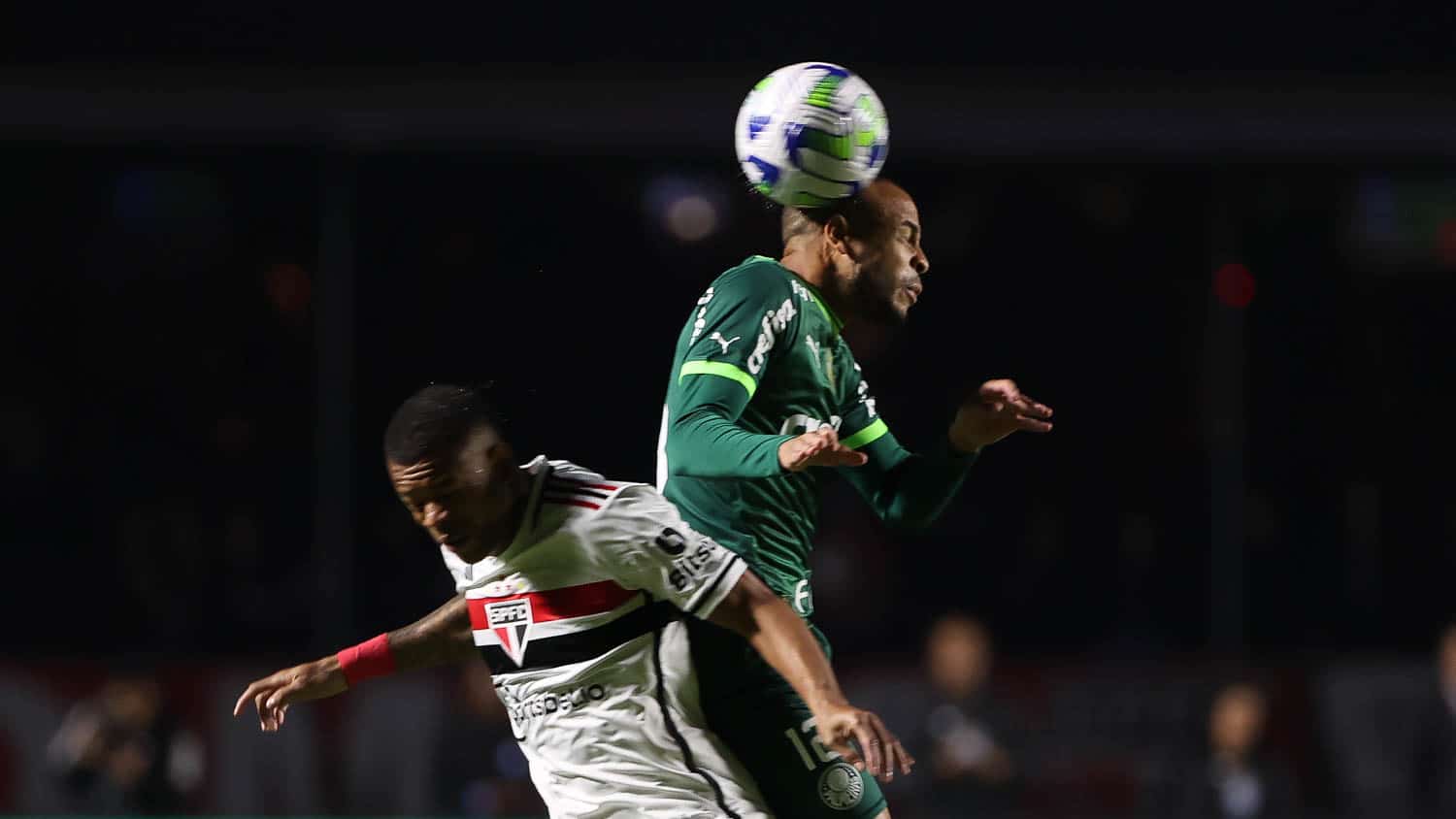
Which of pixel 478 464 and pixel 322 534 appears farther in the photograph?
pixel 322 534

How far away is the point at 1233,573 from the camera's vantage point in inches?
485

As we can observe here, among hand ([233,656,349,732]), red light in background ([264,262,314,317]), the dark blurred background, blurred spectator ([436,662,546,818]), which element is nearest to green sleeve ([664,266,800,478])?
hand ([233,656,349,732])

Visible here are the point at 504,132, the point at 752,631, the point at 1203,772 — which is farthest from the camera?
the point at 504,132

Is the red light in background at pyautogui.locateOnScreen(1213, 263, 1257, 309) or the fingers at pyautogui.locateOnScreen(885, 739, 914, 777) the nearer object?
the fingers at pyautogui.locateOnScreen(885, 739, 914, 777)

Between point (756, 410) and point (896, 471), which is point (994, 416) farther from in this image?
point (756, 410)

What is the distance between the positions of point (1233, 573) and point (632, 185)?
14.3 feet

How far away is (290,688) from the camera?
13.6 ft

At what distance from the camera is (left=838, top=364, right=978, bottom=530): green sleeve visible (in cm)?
452

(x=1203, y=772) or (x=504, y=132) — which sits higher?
(x=504, y=132)

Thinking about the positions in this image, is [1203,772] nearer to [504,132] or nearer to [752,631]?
[504,132]

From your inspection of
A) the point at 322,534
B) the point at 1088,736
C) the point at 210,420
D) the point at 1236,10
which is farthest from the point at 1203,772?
the point at 210,420

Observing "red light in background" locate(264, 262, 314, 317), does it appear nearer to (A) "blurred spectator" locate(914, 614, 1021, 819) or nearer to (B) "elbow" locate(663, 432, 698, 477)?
(A) "blurred spectator" locate(914, 614, 1021, 819)

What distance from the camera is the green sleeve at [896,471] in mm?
4520

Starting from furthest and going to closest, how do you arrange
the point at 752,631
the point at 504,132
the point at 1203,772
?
the point at 504,132
the point at 1203,772
the point at 752,631
